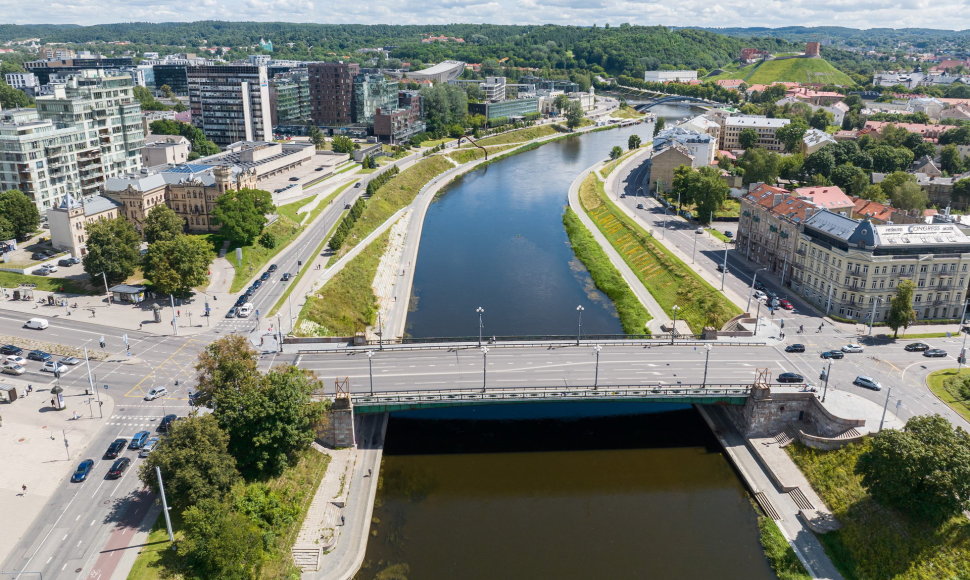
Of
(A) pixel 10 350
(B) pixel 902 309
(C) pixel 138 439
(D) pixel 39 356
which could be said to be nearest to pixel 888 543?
(B) pixel 902 309

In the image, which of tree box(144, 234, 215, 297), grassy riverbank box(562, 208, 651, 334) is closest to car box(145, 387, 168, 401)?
tree box(144, 234, 215, 297)

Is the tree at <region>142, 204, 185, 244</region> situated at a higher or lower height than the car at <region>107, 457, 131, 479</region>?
higher

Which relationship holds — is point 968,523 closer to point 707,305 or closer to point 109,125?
point 707,305

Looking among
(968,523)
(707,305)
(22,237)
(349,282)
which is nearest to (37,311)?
(22,237)

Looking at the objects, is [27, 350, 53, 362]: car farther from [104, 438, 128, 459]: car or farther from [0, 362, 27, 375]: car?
[104, 438, 128, 459]: car

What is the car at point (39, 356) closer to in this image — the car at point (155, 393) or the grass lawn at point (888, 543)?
the car at point (155, 393)

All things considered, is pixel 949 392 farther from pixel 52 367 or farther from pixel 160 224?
pixel 160 224
